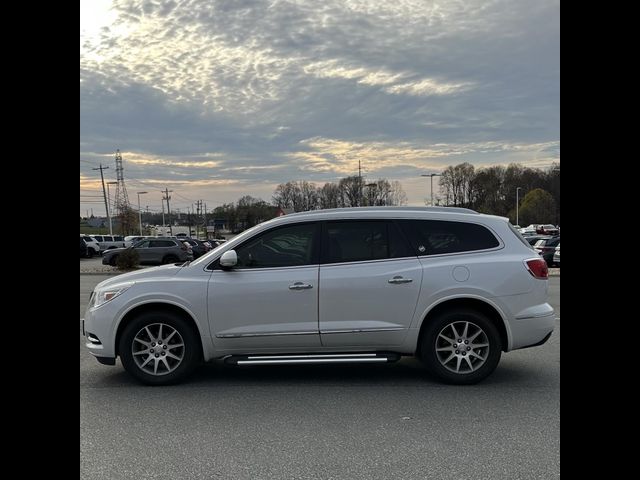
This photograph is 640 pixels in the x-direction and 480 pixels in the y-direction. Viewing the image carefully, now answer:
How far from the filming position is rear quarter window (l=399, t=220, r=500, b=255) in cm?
573

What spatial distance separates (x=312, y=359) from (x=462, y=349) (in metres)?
1.60

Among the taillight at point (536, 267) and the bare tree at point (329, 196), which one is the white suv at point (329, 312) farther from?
the bare tree at point (329, 196)

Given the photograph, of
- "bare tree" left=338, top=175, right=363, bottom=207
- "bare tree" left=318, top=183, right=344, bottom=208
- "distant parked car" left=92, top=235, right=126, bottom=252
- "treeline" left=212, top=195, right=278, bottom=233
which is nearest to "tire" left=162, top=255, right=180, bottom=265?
"distant parked car" left=92, top=235, right=126, bottom=252

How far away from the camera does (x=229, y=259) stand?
551cm

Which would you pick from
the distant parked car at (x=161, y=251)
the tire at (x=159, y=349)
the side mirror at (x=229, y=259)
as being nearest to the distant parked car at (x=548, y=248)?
the distant parked car at (x=161, y=251)

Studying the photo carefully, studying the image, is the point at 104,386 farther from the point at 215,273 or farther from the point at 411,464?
the point at 411,464

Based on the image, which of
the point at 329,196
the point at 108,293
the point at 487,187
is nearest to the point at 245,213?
the point at 329,196
